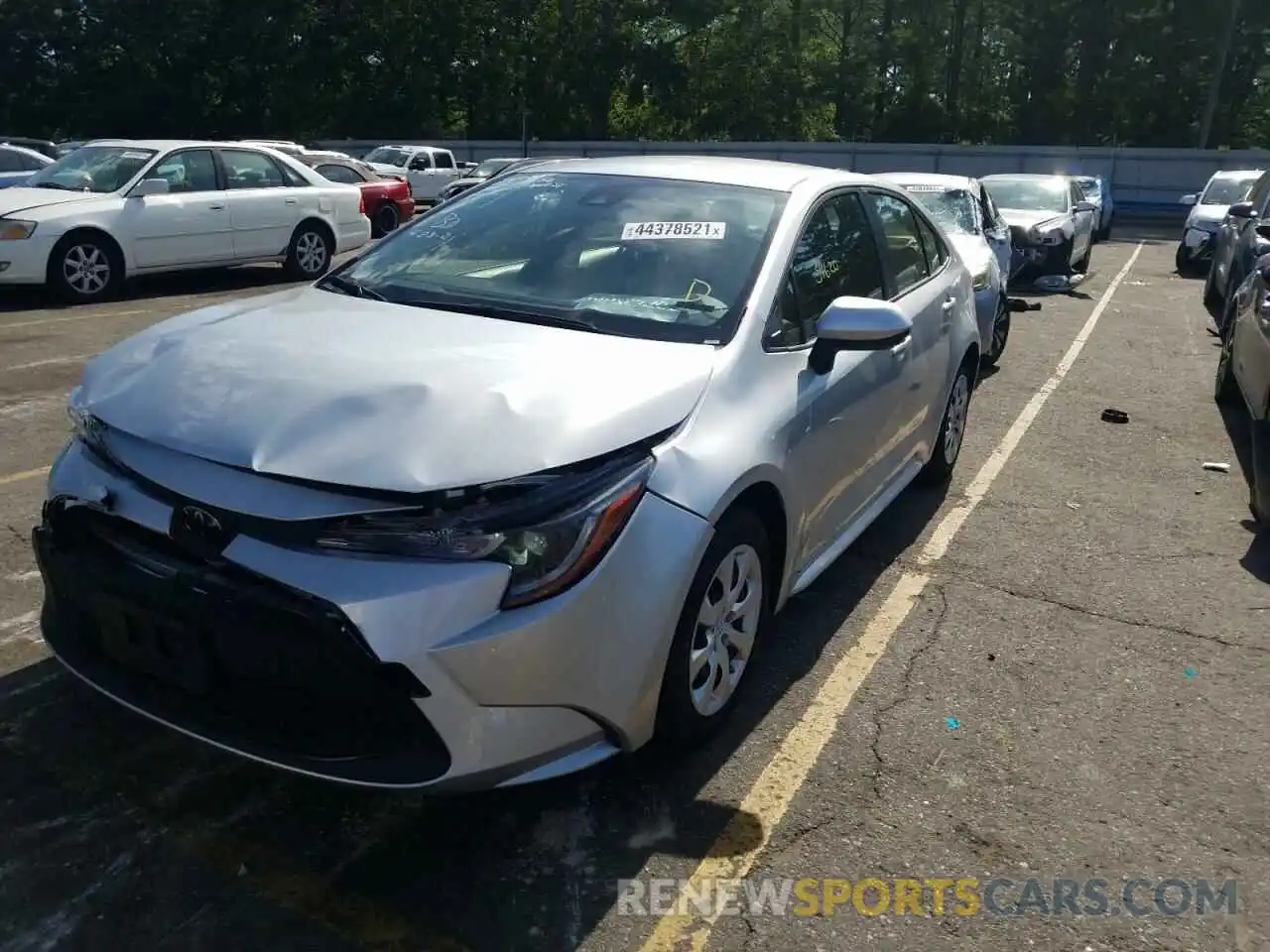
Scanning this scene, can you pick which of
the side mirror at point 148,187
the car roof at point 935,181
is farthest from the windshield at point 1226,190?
the side mirror at point 148,187

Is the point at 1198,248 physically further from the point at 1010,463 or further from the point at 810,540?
the point at 810,540

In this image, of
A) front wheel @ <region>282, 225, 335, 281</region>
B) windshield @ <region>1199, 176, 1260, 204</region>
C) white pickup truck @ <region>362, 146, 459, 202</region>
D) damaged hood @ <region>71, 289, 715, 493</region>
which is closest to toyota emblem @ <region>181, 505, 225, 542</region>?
damaged hood @ <region>71, 289, 715, 493</region>

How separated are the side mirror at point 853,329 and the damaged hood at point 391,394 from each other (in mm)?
490

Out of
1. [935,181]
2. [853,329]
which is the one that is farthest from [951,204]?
[853,329]

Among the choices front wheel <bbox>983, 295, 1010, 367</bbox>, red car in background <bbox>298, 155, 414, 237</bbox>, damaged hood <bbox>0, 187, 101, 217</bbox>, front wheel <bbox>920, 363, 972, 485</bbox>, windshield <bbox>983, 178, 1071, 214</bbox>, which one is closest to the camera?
front wheel <bbox>920, 363, 972, 485</bbox>

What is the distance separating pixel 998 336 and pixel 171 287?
8.67 m

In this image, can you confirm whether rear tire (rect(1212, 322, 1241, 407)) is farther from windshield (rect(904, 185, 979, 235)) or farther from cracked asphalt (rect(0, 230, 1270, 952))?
cracked asphalt (rect(0, 230, 1270, 952))

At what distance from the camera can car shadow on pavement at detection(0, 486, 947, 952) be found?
99.2 inches

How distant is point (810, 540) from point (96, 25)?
50.7 meters

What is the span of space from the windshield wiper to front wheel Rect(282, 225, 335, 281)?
904cm

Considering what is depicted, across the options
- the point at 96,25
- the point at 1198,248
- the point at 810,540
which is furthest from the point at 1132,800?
the point at 96,25

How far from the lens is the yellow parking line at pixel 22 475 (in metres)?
5.16

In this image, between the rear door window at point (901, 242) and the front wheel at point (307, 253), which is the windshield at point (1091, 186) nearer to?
the front wheel at point (307, 253)

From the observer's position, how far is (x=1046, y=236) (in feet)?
45.3
